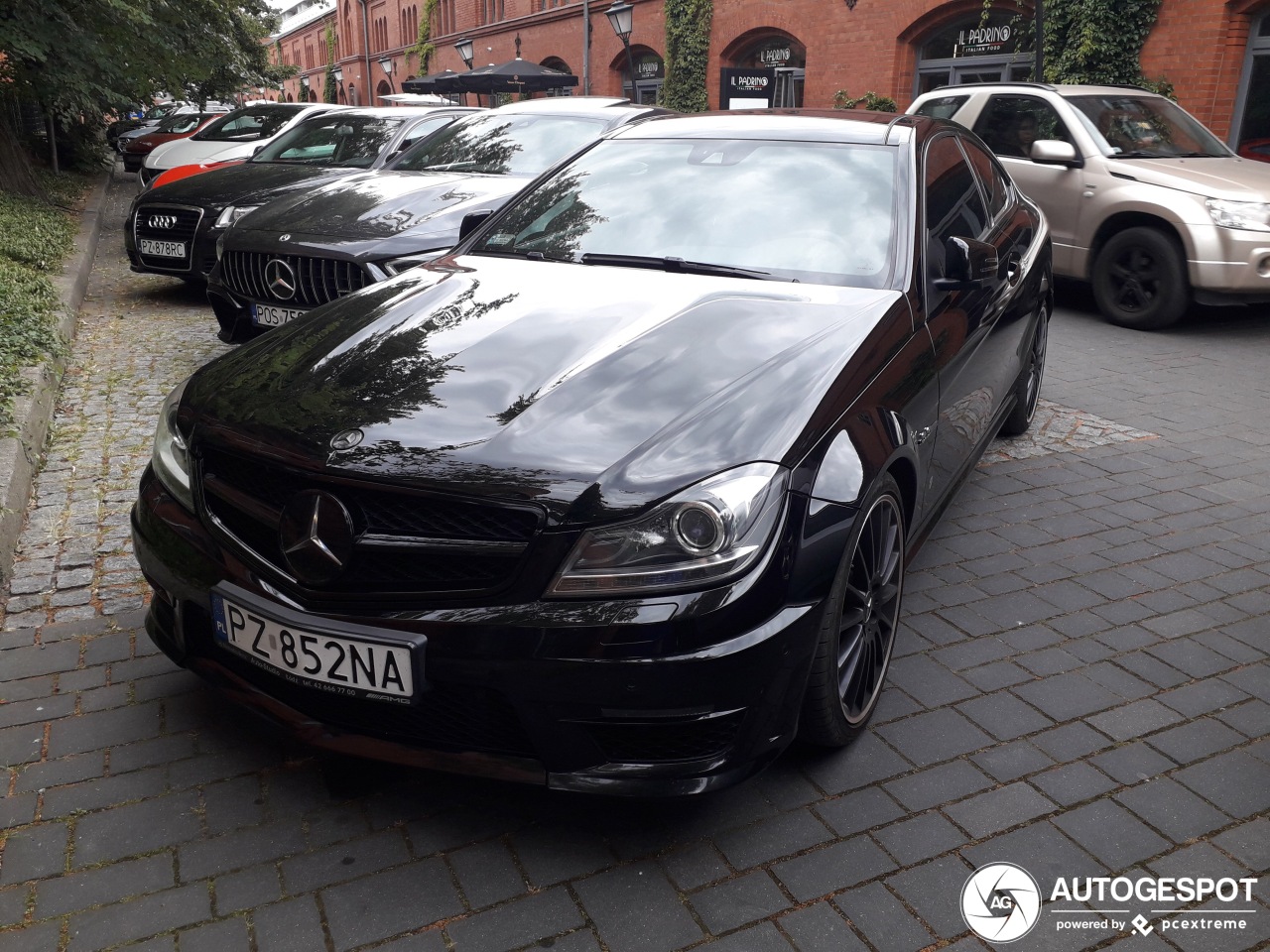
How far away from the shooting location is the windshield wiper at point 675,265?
132 inches

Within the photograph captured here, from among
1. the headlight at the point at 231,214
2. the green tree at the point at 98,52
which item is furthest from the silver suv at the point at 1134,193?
the green tree at the point at 98,52

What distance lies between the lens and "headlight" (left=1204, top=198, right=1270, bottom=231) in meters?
7.87

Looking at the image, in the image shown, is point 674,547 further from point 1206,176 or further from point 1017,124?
point 1017,124

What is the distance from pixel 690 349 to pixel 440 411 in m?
0.68

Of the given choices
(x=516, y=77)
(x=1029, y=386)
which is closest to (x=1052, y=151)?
(x=1029, y=386)

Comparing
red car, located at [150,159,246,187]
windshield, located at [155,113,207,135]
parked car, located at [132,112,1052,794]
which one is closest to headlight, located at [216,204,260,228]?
red car, located at [150,159,246,187]

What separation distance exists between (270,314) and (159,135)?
20808mm

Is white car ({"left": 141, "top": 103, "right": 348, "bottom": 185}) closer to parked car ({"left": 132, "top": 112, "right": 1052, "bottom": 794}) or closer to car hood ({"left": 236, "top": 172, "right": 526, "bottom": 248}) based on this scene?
car hood ({"left": 236, "top": 172, "right": 526, "bottom": 248})

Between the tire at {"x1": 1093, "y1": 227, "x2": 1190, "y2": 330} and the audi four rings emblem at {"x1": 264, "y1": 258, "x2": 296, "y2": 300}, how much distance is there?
6.28 metres

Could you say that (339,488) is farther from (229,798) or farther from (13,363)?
(13,363)

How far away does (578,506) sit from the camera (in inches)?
88.7

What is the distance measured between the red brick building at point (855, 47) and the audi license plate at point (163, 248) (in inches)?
511

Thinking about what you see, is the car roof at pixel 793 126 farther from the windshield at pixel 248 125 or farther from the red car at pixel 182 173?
the windshield at pixel 248 125

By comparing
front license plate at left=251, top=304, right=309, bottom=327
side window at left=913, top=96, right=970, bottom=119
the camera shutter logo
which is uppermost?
side window at left=913, top=96, right=970, bottom=119
